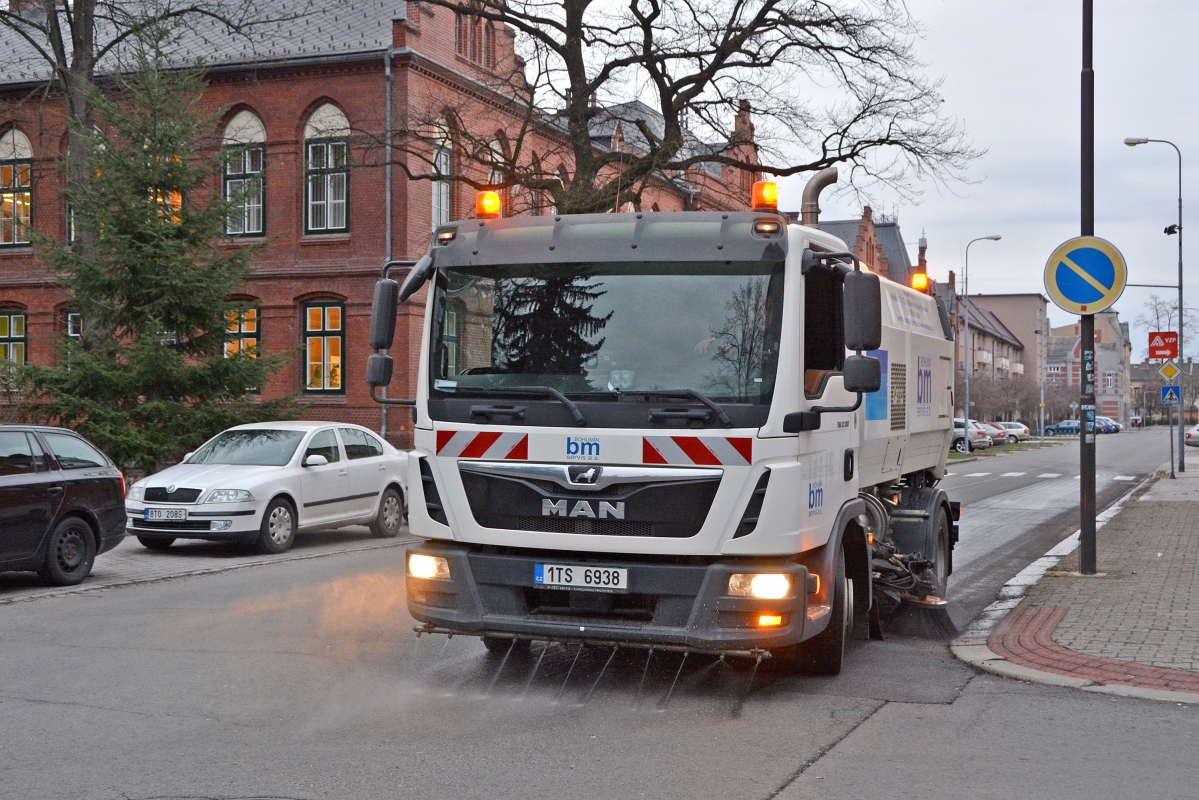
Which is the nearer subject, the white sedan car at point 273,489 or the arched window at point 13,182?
the white sedan car at point 273,489

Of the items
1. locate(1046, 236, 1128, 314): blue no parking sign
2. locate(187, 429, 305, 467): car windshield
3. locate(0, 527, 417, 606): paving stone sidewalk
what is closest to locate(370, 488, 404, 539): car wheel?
locate(0, 527, 417, 606): paving stone sidewalk

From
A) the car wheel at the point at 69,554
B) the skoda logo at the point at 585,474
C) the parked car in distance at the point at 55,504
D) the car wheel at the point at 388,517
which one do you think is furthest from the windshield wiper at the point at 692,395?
the car wheel at the point at 388,517

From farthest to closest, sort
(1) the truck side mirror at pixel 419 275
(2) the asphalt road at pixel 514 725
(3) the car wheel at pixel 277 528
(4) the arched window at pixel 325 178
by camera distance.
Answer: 1. (4) the arched window at pixel 325 178
2. (3) the car wheel at pixel 277 528
3. (1) the truck side mirror at pixel 419 275
4. (2) the asphalt road at pixel 514 725

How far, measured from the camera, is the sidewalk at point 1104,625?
24.2ft

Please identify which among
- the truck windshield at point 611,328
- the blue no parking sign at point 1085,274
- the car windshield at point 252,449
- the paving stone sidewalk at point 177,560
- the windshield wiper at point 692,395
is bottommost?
the paving stone sidewalk at point 177,560

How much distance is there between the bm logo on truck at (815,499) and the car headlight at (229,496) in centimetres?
900

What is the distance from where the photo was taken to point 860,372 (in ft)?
21.3

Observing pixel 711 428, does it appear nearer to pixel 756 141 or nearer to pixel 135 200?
pixel 135 200

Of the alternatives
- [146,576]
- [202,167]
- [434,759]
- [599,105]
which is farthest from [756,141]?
[434,759]

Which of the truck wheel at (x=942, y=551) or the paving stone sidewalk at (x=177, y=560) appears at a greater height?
the truck wheel at (x=942, y=551)

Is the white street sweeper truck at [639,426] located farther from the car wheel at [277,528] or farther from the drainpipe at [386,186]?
the drainpipe at [386,186]

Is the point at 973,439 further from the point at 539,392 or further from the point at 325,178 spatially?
the point at 539,392

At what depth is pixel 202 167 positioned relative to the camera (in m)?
21.5

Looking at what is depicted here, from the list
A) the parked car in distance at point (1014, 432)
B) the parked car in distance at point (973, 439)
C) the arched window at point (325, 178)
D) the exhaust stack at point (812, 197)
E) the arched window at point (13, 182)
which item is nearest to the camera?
the exhaust stack at point (812, 197)
